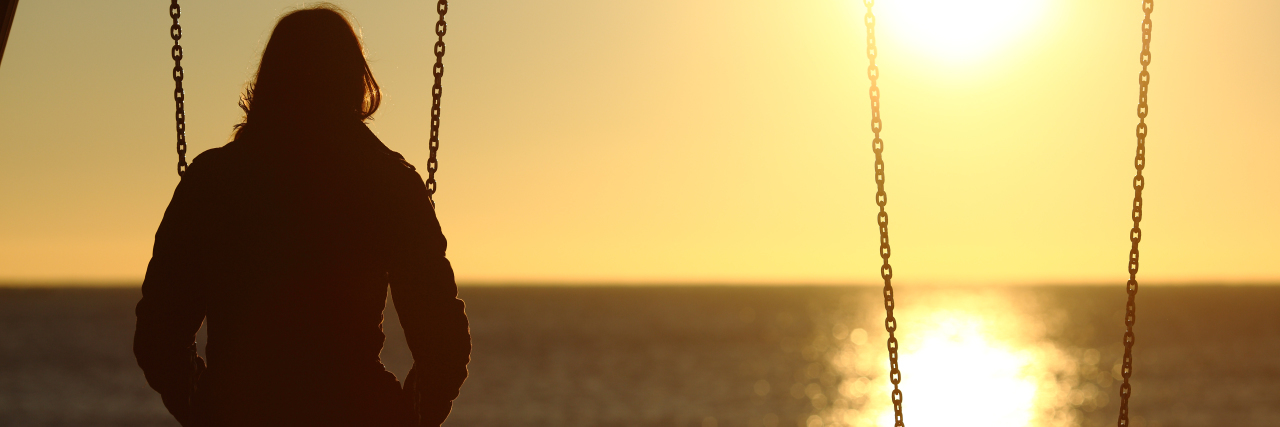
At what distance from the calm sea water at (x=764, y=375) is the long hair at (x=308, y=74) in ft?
92.5

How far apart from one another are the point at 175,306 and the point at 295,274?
312 millimetres

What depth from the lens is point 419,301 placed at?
2701 mm

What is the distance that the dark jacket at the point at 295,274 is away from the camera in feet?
8.62

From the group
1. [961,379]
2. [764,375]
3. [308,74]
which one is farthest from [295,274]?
[961,379]

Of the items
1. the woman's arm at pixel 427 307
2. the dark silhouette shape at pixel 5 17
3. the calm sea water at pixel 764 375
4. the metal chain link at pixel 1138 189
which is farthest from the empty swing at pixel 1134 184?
the calm sea water at pixel 764 375

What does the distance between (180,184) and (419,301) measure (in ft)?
2.03

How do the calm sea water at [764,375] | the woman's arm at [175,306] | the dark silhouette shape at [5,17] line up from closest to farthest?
the woman's arm at [175,306]
the dark silhouette shape at [5,17]
the calm sea water at [764,375]

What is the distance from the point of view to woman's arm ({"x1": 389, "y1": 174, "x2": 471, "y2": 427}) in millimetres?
2670

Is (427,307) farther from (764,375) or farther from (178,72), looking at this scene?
(764,375)

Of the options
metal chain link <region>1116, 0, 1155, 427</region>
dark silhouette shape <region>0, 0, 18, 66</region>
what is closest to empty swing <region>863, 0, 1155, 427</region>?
metal chain link <region>1116, 0, 1155, 427</region>

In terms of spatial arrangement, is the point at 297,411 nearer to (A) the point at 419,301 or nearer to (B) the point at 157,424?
(A) the point at 419,301

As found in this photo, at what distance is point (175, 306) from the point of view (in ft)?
8.78

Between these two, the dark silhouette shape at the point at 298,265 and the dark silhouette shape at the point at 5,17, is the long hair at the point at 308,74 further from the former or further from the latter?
the dark silhouette shape at the point at 5,17

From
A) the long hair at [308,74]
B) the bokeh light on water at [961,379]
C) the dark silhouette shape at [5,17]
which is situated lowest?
the bokeh light on water at [961,379]
